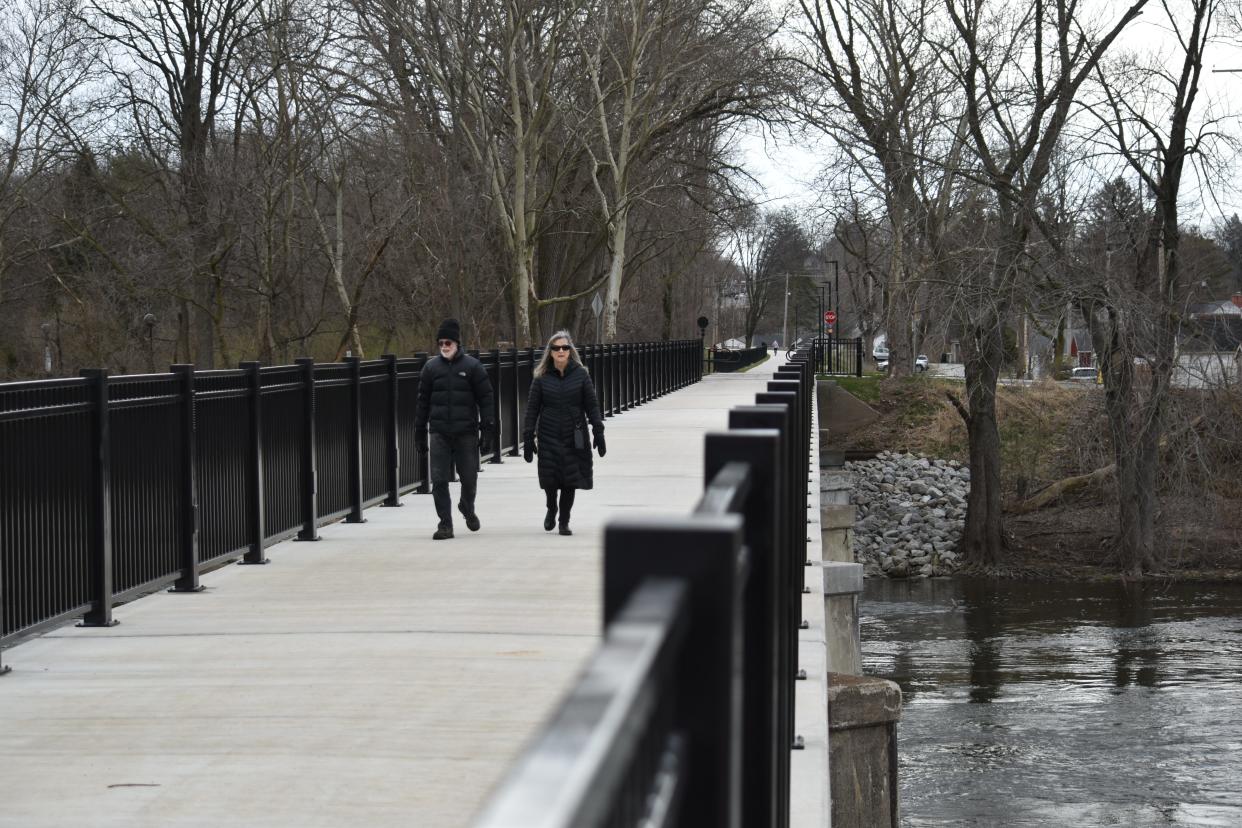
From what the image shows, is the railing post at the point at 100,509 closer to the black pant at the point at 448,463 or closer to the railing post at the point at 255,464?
the railing post at the point at 255,464

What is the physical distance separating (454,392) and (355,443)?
196cm

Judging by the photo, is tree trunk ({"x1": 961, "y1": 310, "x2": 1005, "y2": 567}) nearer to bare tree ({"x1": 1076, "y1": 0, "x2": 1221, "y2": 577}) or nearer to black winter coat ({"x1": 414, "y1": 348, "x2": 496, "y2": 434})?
bare tree ({"x1": 1076, "y1": 0, "x2": 1221, "y2": 577})

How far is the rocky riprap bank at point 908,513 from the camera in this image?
39375 millimetres

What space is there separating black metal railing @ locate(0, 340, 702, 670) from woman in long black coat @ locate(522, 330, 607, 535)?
188 cm

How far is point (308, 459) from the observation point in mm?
13680

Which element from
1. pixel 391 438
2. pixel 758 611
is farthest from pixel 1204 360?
pixel 758 611

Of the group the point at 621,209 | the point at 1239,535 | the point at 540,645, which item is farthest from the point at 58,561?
the point at 621,209

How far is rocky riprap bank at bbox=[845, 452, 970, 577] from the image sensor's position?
129 feet

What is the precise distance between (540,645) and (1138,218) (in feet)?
88.5

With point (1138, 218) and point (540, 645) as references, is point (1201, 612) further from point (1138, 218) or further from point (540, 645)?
point (540, 645)

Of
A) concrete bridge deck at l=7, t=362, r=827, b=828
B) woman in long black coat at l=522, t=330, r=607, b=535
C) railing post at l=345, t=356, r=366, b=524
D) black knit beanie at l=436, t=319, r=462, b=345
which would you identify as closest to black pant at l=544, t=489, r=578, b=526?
woman in long black coat at l=522, t=330, r=607, b=535

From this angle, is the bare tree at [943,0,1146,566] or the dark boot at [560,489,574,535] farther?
the bare tree at [943,0,1146,566]

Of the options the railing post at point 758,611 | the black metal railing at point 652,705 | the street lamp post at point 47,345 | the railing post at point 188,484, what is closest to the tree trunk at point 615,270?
the street lamp post at point 47,345

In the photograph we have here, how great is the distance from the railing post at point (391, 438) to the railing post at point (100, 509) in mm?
6875
